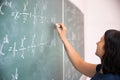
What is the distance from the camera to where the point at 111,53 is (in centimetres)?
143

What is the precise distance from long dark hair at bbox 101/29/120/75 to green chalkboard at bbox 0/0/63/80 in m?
0.41

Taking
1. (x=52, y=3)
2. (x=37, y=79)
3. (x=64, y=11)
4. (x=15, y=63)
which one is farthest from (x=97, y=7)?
(x=15, y=63)

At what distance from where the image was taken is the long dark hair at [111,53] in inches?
55.8

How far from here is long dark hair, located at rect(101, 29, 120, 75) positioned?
4.65 ft

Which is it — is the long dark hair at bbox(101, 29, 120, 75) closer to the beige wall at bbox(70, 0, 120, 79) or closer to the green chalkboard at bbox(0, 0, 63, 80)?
the green chalkboard at bbox(0, 0, 63, 80)

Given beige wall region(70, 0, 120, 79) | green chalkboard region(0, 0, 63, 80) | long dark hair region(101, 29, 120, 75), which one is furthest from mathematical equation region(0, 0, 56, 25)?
beige wall region(70, 0, 120, 79)

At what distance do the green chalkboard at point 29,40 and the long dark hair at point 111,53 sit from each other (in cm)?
Answer: 41

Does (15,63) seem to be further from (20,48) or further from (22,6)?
(22,6)

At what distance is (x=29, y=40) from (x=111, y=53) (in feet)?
1.82

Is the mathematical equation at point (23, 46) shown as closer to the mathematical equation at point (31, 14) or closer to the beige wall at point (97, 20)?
the mathematical equation at point (31, 14)

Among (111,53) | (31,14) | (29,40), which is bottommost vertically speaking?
(111,53)

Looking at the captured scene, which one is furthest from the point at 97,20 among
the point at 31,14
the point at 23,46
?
the point at 23,46

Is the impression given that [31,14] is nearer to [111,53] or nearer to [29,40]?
[29,40]

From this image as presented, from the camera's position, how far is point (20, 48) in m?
1.12
